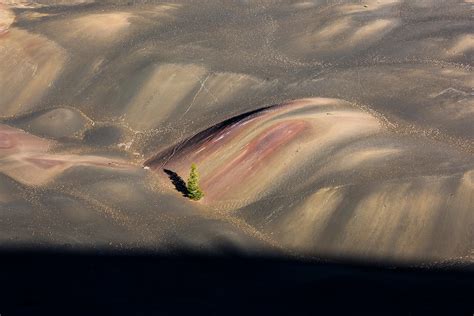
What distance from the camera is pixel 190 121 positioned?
3691 cm

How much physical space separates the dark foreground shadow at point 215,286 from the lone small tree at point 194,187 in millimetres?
4333

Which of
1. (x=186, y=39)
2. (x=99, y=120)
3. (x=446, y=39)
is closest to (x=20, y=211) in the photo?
(x=99, y=120)

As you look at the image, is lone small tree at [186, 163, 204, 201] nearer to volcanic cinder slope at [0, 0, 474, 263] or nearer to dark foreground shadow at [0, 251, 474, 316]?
volcanic cinder slope at [0, 0, 474, 263]

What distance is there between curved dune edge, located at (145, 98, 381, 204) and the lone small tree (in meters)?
0.44

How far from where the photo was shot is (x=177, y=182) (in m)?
31.5

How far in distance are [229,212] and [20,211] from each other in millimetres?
9091

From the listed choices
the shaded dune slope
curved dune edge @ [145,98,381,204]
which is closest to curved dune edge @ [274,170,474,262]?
the shaded dune slope

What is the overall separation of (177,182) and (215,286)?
28.0 ft

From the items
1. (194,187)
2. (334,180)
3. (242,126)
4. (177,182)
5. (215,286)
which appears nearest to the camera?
(215,286)

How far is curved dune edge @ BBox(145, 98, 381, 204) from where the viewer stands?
100 ft

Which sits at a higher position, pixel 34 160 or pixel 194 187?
pixel 34 160

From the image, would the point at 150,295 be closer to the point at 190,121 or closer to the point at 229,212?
the point at 229,212

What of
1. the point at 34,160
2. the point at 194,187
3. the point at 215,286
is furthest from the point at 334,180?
the point at 34,160

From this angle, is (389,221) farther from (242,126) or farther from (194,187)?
(242,126)
